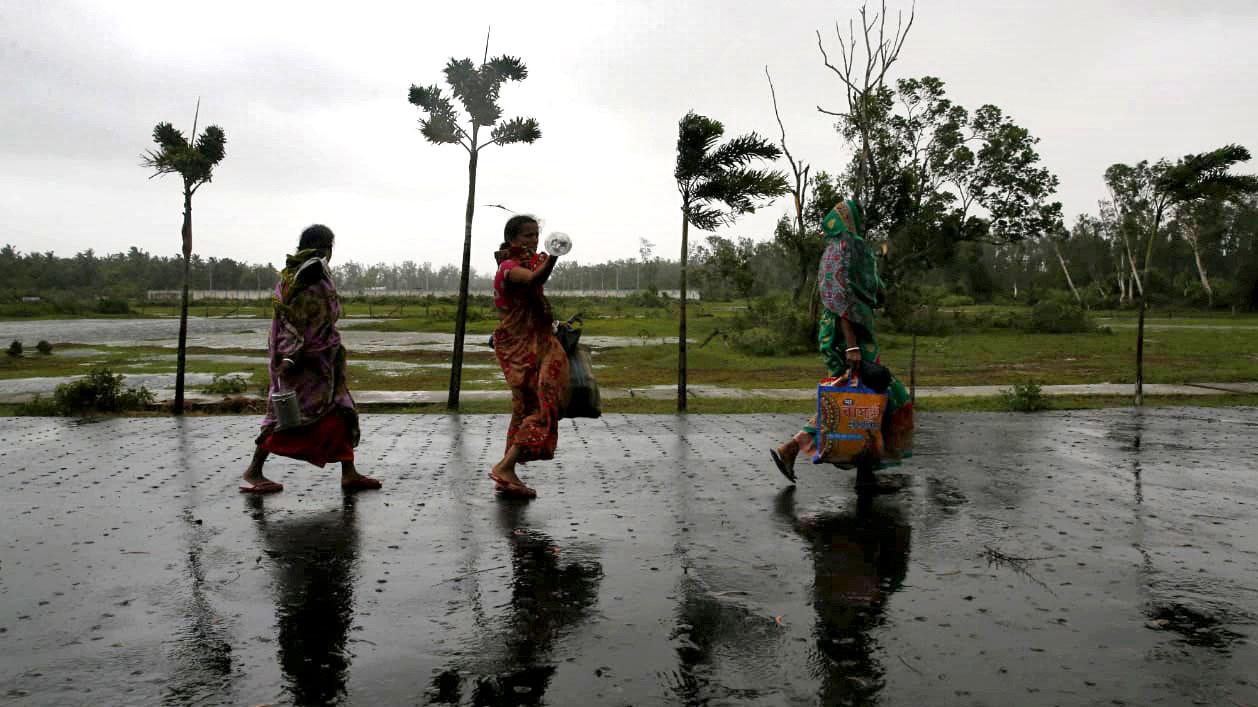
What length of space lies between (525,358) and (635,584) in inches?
91.4

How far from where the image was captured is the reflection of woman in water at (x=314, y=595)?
3.15m

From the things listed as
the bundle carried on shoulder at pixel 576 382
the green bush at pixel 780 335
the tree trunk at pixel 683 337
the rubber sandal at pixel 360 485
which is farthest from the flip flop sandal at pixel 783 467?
the green bush at pixel 780 335

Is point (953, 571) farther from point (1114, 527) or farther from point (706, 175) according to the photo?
point (706, 175)

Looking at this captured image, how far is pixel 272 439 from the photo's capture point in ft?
20.3

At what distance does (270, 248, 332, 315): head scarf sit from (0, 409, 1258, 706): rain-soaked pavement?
Result: 4.32 ft

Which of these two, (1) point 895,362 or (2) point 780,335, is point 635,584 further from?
(2) point 780,335

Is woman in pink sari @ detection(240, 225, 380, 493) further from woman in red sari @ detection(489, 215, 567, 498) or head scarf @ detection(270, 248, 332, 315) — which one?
woman in red sari @ detection(489, 215, 567, 498)

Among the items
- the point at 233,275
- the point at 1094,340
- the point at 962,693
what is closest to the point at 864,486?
the point at 962,693

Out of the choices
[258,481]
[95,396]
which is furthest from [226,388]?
[258,481]

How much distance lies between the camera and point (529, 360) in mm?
6152

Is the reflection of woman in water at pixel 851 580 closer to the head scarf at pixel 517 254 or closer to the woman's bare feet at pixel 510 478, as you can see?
the woman's bare feet at pixel 510 478

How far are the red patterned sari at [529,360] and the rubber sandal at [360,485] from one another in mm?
1018

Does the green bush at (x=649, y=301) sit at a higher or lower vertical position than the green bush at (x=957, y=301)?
lower

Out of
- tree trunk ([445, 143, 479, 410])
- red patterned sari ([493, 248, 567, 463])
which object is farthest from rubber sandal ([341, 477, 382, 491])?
tree trunk ([445, 143, 479, 410])
